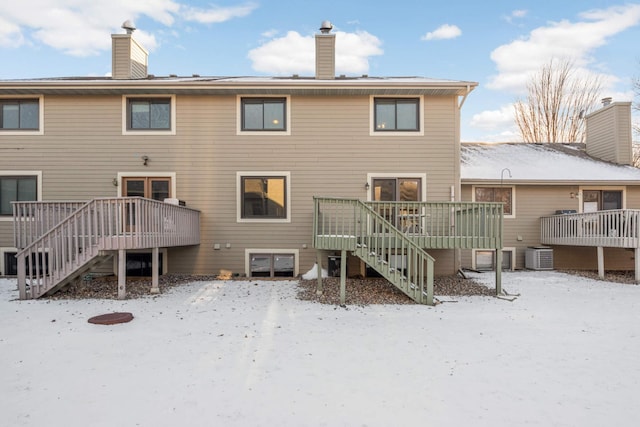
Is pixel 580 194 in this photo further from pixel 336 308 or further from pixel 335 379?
pixel 335 379

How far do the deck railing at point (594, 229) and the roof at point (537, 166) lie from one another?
1.51m

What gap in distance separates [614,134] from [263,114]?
42.3 ft

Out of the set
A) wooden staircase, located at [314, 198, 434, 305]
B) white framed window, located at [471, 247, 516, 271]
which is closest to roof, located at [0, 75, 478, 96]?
wooden staircase, located at [314, 198, 434, 305]

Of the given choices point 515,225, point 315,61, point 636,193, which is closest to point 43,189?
point 315,61

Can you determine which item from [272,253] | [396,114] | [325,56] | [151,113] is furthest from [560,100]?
[151,113]

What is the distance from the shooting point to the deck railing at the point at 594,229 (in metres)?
9.83

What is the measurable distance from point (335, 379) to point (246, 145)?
7.89m

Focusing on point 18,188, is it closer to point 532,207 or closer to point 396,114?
point 396,114

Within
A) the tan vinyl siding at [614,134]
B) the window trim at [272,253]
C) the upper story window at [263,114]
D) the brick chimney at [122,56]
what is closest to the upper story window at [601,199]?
the tan vinyl siding at [614,134]

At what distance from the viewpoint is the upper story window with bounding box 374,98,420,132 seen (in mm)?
10555

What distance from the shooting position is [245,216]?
34.6 ft

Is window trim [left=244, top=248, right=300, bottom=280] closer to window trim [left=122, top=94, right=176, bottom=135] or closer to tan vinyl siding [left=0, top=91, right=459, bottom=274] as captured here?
tan vinyl siding [left=0, top=91, right=459, bottom=274]

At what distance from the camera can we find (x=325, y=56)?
1110cm

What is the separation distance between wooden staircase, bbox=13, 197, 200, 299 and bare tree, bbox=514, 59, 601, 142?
985 inches
